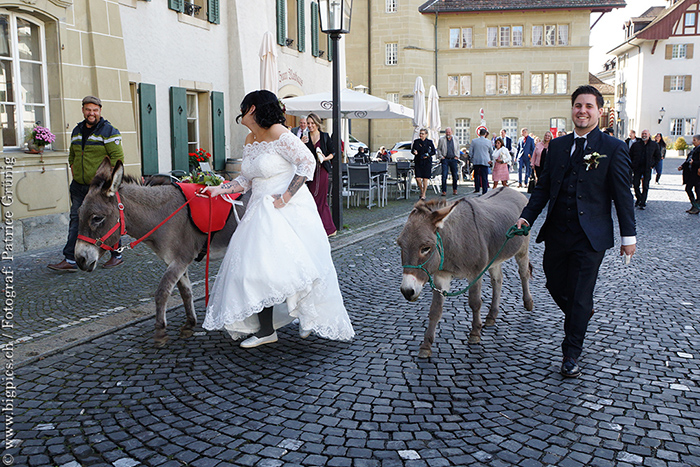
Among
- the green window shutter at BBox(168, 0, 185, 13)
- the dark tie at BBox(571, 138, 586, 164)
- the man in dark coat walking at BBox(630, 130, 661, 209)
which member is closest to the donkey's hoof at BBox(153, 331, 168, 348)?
the dark tie at BBox(571, 138, 586, 164)

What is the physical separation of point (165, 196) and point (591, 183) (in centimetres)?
341

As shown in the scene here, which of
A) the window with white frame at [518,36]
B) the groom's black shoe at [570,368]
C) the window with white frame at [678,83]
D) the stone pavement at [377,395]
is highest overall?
the window with white frame at [518,36]

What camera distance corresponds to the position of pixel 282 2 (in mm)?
18484

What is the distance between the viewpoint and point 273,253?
4.56 meters

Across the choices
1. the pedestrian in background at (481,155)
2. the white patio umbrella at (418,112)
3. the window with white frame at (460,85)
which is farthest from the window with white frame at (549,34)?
the pedestrian in background at (481,155)

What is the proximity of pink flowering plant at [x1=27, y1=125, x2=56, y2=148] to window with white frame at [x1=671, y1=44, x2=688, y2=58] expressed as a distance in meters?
55.5

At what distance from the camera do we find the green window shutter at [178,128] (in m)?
13.9

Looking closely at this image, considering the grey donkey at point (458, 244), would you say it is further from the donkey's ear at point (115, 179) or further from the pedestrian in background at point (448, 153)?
the pedestrian in background at point (448, 153)

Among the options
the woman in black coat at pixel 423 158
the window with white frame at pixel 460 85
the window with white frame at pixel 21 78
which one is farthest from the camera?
the window with white frame at pixel 460 85

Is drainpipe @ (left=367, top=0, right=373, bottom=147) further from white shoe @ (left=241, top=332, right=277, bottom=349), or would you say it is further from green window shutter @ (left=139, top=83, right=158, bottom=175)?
white shoe @ (left=241, top=332, right=277, bottom=349)

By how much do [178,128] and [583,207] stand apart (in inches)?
454

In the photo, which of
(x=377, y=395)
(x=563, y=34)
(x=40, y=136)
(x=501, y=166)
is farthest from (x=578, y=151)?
(x=563, y=34)

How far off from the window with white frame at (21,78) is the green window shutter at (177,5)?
4.15m

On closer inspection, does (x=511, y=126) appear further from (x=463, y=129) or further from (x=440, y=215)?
(x=440, y=215)
